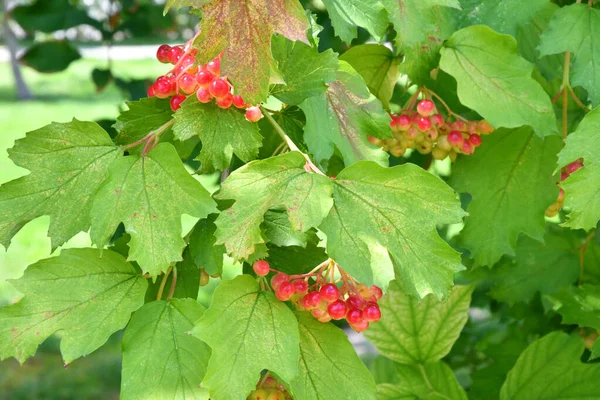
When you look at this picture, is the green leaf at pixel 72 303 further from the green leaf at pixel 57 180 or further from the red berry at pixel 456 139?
the red berry at pixel 456 139

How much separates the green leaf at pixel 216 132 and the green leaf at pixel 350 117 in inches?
4.5

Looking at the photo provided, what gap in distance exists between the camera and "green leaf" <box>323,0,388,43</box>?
112 cm

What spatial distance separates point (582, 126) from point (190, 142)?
61 centimetres

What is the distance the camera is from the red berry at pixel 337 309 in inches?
42.6

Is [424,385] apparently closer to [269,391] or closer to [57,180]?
[269,391]

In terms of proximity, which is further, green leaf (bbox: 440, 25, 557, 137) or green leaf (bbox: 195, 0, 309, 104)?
green leaf (bbox: 440, 25, 557, 137)

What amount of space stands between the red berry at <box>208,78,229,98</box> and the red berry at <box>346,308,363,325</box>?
1.19ft

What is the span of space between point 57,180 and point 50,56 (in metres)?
1.62

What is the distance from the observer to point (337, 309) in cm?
108

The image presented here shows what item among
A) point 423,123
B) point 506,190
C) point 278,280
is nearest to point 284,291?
point 278,280

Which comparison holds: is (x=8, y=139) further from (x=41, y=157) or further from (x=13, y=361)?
(x=41, y=157)

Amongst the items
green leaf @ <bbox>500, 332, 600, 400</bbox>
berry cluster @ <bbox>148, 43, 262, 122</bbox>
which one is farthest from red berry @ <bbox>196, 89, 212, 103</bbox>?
green leaf @ <bbox>500, 332, 600, 400</bbox>

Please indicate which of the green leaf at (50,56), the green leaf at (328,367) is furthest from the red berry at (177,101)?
the green leaf at (50,56)

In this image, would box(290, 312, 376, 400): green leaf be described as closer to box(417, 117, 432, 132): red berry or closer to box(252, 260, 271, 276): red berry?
box(252, 260, 271, 276): red berry
